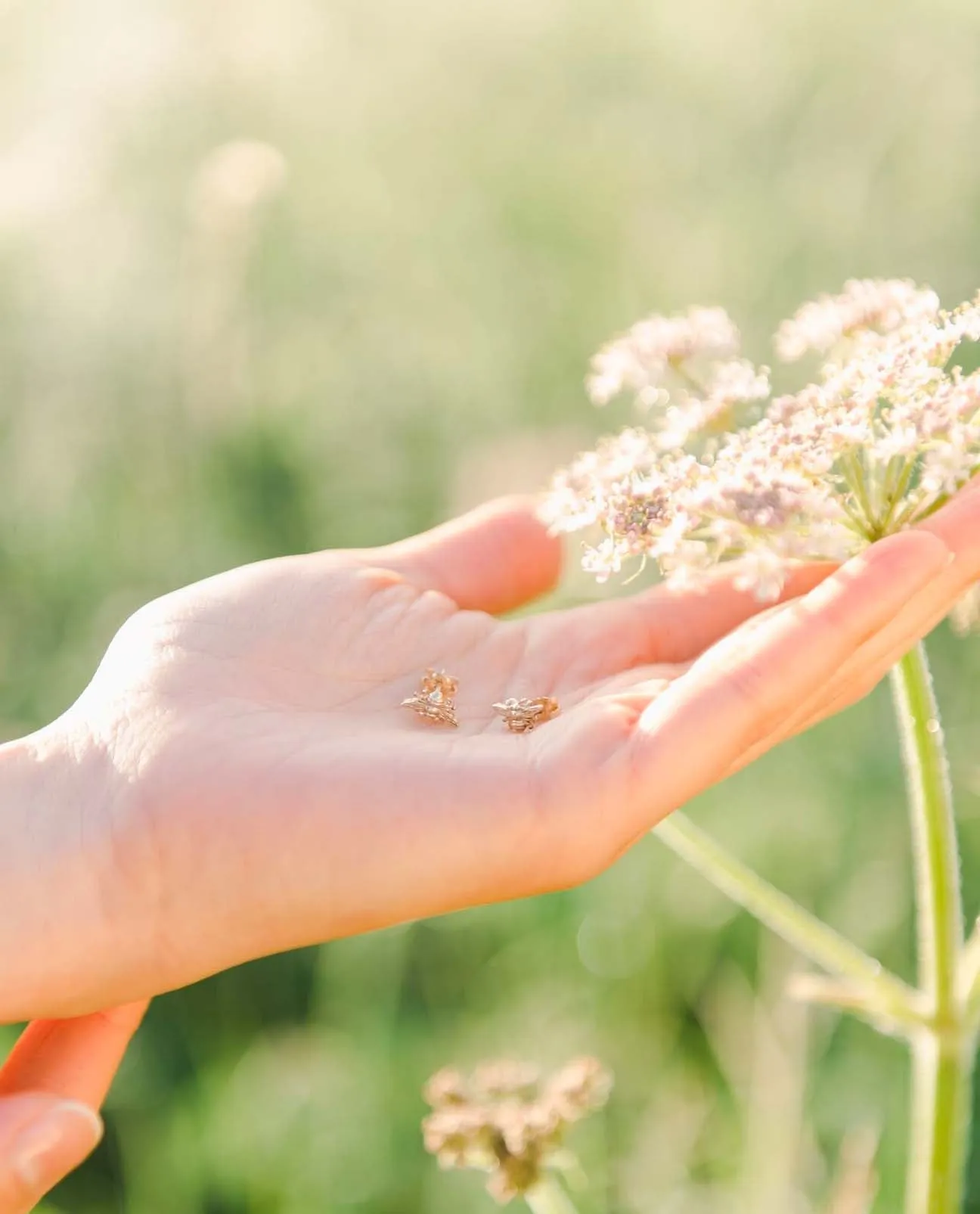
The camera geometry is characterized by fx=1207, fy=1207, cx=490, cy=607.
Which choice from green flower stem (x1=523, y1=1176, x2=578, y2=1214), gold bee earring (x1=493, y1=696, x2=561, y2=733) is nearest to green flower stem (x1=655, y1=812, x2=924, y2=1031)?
gold bee earring (x1=493, y1=696, x2=561, y2=733)

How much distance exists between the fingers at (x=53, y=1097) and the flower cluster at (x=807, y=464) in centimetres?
85

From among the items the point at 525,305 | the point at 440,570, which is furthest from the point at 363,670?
the point at 525,305

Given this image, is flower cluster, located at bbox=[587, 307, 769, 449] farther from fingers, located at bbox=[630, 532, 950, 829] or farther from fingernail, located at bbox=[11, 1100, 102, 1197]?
fingernail, located at bbox=[11, 1100, 102, 1197]

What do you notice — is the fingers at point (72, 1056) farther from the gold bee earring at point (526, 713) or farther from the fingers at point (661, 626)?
the fingers at point (661, 626)

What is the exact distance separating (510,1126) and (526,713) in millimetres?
546

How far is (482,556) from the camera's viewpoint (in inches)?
81.7

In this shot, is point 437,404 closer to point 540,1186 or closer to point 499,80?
point 499,80

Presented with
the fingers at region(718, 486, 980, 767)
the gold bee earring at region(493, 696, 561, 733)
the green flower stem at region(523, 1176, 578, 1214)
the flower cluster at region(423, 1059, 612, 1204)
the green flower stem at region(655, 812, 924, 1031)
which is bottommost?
the green flower stem at region(523, 1176, 578, 1214)

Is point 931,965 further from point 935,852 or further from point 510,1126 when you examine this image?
point 510,1126

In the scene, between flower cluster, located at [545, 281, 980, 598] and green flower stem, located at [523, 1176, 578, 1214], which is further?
green flower stem, located at [523, 1176, 578, 1214]

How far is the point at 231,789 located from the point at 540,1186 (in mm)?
678

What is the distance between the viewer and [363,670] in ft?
5.96

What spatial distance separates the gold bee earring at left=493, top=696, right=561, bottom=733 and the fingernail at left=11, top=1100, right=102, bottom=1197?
2.30ft

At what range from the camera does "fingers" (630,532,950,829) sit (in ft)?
4.25
